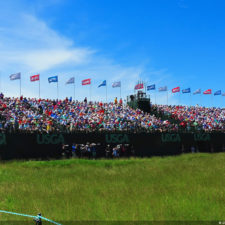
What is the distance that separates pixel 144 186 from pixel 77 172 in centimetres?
684

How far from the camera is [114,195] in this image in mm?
12375

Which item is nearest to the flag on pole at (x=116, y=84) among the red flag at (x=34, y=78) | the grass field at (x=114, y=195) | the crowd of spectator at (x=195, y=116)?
the crowd of spectator at (x=195, y=116)

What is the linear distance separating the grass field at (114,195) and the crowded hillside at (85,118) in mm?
11448

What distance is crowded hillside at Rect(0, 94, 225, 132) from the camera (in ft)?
99.6

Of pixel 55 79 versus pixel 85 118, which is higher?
pixel 55 79

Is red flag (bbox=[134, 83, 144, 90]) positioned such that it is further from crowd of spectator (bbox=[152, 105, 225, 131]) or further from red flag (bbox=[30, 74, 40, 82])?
red flag (bbox=[30, 74, 40, 82])

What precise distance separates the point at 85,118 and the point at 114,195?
23596mm

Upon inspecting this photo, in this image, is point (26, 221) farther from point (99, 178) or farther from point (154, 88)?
point (154, 88)

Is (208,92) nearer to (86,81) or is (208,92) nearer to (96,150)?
(86,81)

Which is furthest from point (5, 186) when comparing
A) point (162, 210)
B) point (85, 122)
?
point (85, 122)

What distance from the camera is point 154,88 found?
53719mm

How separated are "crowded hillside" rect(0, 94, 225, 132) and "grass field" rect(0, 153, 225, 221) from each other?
1145 cm

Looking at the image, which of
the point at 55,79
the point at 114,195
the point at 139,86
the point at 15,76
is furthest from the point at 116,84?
the point at 114,195

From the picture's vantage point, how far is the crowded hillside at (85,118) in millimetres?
30359
